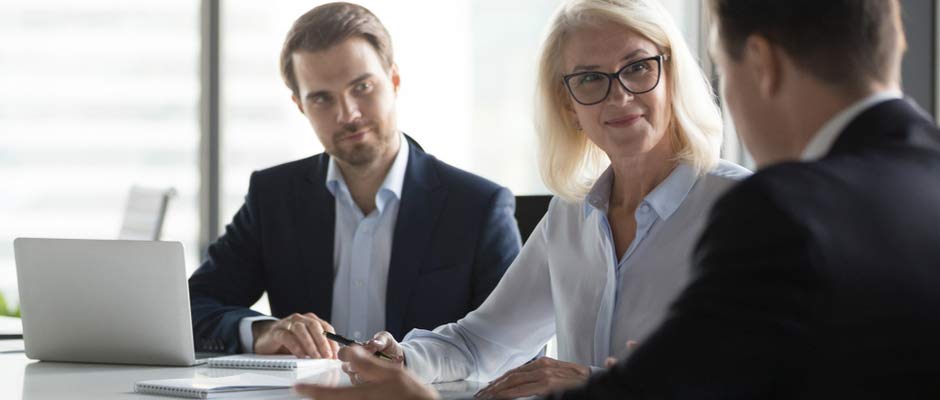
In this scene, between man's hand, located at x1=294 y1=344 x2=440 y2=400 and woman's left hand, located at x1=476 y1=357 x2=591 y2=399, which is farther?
woman's left hand, located at x1=476 y1=357 x2=591 y2=399

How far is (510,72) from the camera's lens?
538cm

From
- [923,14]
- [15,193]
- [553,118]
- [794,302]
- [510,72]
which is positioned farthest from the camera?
[15,193]

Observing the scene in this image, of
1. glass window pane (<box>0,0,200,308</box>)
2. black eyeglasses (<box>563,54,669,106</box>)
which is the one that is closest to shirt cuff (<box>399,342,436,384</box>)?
black eyeglasses (<box>563,54,669,106</box>)

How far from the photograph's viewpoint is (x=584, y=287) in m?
2.35

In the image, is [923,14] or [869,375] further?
[923,14]

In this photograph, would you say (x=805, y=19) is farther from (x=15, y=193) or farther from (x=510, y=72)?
(x=15, y=193)

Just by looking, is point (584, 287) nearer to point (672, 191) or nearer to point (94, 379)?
point (672, 191)

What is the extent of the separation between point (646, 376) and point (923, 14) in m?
2.84

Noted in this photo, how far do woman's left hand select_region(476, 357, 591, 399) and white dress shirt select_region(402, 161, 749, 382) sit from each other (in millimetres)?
249

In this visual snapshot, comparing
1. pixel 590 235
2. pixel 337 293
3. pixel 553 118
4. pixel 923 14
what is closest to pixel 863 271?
Answer: pixel 590 235

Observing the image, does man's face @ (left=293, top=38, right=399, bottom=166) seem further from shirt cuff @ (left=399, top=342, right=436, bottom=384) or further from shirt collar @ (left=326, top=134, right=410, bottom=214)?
shirt cuff @ (left=399, top=342, right=436, bottom=384)

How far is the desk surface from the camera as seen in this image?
2.01 m

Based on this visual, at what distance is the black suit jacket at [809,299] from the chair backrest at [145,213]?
3211 millimetres

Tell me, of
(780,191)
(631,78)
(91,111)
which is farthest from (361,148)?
(91,111)
